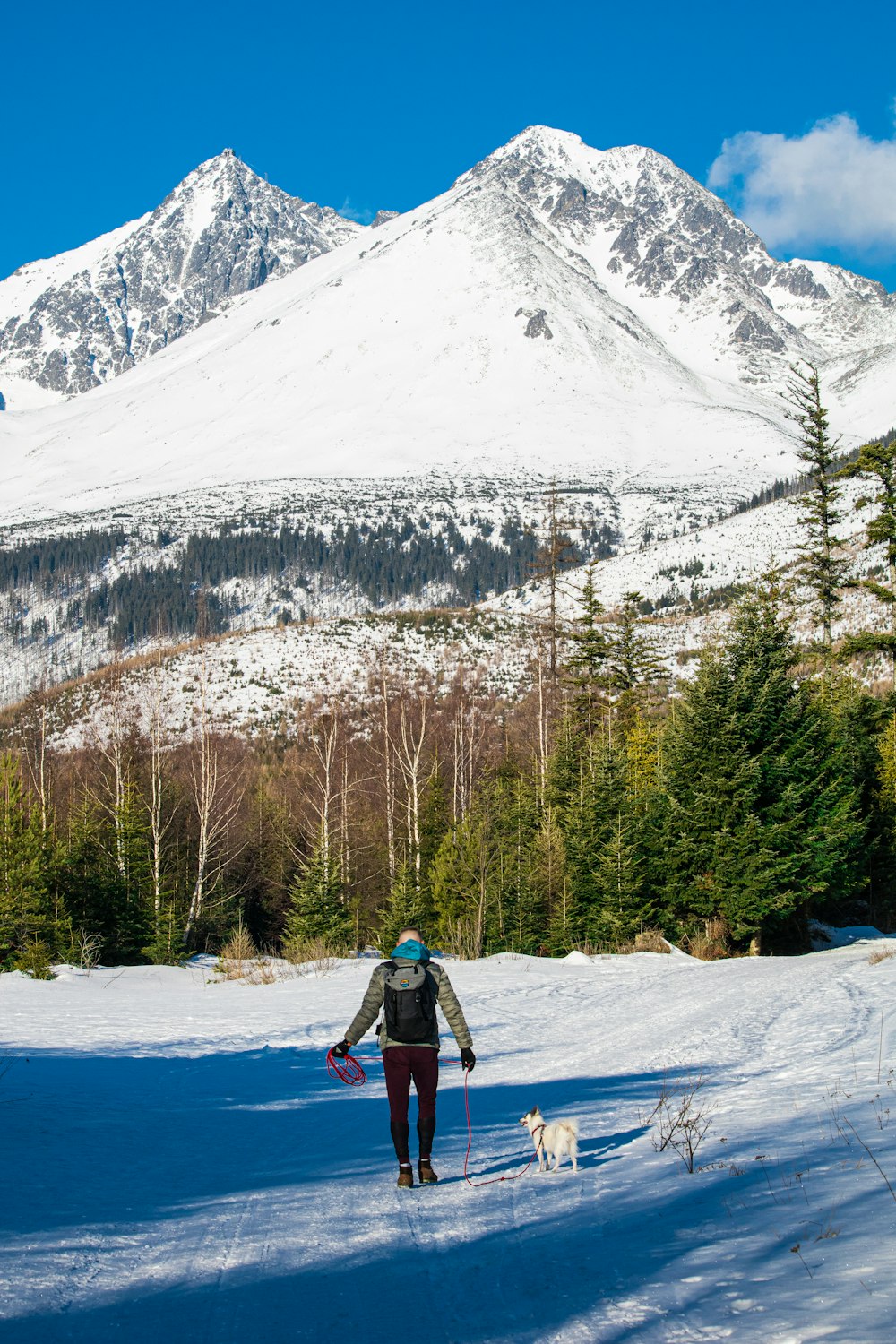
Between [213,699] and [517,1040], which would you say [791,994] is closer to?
[517,1040]

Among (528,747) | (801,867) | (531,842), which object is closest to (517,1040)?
(801,867)

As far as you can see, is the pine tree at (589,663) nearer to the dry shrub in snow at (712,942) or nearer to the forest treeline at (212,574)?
the dry shrub in snow at (712,942)

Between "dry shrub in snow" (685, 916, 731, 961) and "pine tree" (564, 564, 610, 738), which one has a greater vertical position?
"pine tree" (564, 564, 610, 738)

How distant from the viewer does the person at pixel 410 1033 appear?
693cm

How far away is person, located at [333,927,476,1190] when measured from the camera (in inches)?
273

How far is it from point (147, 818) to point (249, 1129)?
Result: 3513cm

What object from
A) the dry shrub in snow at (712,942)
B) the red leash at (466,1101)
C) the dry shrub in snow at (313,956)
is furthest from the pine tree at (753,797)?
the red leash at (466,1101)

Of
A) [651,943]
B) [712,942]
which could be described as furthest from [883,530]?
[651,943]

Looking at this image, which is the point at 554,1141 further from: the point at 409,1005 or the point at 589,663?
the point at 589,663

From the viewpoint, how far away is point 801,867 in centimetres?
2467

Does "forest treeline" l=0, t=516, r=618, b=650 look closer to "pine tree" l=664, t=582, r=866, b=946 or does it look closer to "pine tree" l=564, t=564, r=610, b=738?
"pine tree" l=564, t=564, r=610, b=738

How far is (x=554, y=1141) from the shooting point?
6.95 meters

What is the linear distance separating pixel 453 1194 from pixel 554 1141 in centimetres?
81

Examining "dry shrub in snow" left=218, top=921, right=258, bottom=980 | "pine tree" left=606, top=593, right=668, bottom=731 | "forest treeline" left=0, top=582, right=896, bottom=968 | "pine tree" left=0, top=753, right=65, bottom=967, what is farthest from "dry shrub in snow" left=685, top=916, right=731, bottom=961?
"pine tree" left=606, top=593, right=668, bottom=731
